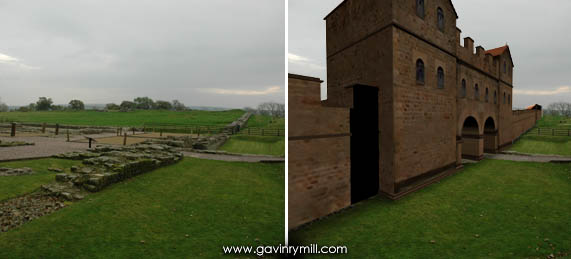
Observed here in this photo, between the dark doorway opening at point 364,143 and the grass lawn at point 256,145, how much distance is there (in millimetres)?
5961

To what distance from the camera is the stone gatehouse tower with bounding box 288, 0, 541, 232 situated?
590 cm

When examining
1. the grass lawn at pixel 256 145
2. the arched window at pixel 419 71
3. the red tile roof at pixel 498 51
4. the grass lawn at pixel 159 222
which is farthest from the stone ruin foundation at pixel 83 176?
the red tile roof at pixel 498 51

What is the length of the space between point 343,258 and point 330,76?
8.56 metres

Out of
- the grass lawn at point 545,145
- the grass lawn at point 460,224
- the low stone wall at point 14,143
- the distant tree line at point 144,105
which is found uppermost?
the distant tree line at point 144,105

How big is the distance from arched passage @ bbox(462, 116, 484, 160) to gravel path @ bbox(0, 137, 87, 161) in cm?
1906

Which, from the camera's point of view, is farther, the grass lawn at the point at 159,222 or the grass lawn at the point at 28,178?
the grass lawn at the point at 28,178

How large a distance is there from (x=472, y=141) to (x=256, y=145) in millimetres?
14394

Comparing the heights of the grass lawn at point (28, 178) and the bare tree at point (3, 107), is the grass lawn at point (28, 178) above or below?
below

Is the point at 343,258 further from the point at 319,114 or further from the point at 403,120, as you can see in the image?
the point at 403,120

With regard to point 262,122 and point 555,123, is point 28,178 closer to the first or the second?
point 262,122

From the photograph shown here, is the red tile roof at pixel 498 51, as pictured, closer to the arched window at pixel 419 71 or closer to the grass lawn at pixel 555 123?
the grass lawn at pixel 555 123

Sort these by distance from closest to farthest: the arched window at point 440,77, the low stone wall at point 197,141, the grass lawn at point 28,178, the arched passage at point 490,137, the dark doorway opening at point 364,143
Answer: the grass lawn at point 28,178 < the dark doorway opening at point 364,143 < the low stone wall at point 197,141 < the arched window at point 440,77 < the arched passage at point 490,137

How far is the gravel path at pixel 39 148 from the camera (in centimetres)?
397

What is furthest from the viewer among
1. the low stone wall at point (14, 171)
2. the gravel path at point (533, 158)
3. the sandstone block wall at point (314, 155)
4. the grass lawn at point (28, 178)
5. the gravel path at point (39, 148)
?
the gravel path at point (533, 158)
